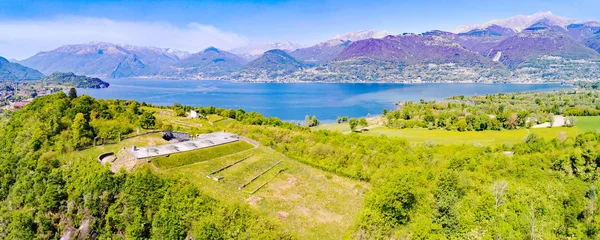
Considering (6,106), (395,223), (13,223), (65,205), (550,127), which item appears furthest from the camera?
(6,106)

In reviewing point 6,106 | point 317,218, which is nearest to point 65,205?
point 317,218

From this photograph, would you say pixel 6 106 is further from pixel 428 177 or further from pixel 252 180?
pixel 428 177

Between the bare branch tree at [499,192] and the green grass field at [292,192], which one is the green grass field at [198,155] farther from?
the bare branch tree at [499,192]

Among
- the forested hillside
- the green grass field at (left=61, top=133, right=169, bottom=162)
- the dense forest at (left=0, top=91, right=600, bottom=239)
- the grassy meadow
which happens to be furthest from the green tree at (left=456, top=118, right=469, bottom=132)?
the forested hillside

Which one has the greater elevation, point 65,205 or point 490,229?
point 490,229

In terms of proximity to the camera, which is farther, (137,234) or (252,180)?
(252,180)

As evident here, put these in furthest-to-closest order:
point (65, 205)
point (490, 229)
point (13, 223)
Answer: point (65, 205) < point (13, 223) < point (490, 229)

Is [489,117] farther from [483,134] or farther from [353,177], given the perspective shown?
[353,177]

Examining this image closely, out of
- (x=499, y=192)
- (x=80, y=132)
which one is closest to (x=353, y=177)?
(x=499, y=192)
